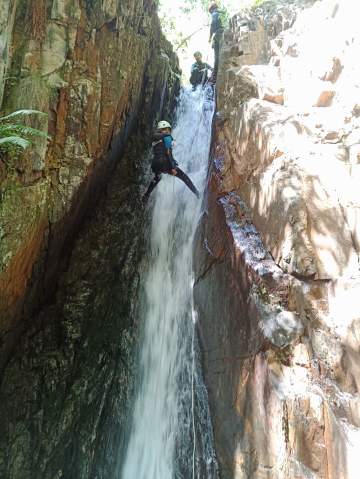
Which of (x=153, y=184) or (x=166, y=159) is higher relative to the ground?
(x=166, y=159)

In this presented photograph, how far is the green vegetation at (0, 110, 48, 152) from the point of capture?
426 cm

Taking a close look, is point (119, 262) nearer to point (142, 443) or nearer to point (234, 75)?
point (142, 443)

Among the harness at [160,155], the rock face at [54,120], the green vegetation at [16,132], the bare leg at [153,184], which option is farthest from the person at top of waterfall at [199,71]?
the green vegetation at [16,132]

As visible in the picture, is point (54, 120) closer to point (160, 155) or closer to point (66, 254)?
point (66, 254)

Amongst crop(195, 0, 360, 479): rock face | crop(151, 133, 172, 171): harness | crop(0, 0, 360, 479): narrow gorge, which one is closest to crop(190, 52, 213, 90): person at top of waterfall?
crop(0, 0, 360, 479): narrow gorge

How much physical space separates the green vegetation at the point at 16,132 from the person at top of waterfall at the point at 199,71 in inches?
360

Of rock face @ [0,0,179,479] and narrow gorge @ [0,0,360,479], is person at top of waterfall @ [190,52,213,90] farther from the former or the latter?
rock face @ [0,0,179,479]

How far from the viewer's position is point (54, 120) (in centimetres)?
559

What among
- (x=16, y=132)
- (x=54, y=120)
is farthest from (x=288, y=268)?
(x=54, y=120)

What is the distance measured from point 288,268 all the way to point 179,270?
3030 millimetres

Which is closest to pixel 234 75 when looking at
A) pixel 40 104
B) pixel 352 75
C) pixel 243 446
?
pixel 352 75

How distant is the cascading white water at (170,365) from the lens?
4781mm

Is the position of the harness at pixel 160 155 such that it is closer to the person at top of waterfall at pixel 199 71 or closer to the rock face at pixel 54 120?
the rock face at pixel 54 120

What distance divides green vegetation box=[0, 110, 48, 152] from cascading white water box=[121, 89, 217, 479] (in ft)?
11.1
